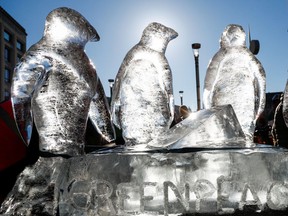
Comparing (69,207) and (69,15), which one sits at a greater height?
(69,15)

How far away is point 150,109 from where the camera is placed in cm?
146

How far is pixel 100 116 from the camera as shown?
1.30 meters

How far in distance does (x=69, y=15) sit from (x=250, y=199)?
81 centimetres

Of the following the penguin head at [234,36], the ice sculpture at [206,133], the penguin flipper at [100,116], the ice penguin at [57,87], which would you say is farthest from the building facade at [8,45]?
the ice sculpture at [206,133]

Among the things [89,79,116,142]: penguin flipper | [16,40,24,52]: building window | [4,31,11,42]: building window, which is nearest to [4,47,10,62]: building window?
[4,31,11,42]: building window

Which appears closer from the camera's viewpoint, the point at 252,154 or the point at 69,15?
the point at 252,154

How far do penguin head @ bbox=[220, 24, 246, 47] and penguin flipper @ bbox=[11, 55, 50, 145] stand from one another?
2.95ft

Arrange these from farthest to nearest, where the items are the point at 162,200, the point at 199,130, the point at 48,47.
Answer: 1. the point at 48,47
2. the point at 199,130
3. the point at 162,200

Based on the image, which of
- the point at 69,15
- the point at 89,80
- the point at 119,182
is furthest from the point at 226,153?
the point at 69,15

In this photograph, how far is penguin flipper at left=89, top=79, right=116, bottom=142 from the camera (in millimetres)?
1295

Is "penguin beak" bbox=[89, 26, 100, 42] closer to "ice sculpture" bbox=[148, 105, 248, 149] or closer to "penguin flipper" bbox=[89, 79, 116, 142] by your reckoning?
"penguin flipper" bbox=[89, 79, 116, 142]

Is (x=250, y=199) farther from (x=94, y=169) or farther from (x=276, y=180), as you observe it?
(x=94, y=169)

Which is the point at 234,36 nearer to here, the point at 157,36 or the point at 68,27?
the point at 157,36

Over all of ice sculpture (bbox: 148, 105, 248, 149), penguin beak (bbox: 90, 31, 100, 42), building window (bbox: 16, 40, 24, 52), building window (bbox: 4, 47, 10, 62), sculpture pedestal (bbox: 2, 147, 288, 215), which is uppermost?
building window (bbox: 16, 40, 24, 52)
